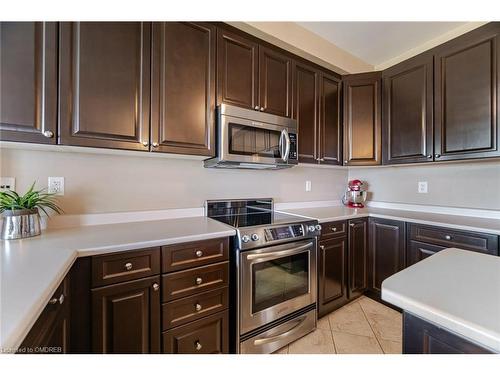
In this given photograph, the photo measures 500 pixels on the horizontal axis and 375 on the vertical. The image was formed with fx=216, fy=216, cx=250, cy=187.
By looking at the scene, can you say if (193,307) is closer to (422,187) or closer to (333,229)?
(333,229)

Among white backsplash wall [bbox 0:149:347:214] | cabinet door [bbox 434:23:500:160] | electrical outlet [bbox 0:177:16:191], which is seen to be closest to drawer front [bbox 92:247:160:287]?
white backsplash wall [bbox 0:149:347:214]

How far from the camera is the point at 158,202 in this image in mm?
1664

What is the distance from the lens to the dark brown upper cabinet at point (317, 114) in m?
2.02

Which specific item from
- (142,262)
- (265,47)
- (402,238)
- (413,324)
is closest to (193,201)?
(142,262)

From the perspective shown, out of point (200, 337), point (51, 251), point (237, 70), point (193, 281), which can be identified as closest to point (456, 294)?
point (193, 281)

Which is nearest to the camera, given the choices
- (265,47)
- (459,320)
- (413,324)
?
(459,320)

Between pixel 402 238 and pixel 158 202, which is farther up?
pixel 158 202

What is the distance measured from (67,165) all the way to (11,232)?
1.56 feet

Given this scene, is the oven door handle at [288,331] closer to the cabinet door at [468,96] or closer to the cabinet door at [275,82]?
the cabinet door at [275,82]

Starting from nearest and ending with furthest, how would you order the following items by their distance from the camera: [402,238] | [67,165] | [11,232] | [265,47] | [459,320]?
[459,320] < [11,232] < [67,165] < [265,47] < [402,238]

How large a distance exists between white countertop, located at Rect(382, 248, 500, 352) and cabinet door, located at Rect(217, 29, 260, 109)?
1.47 m

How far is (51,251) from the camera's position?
0.93m
